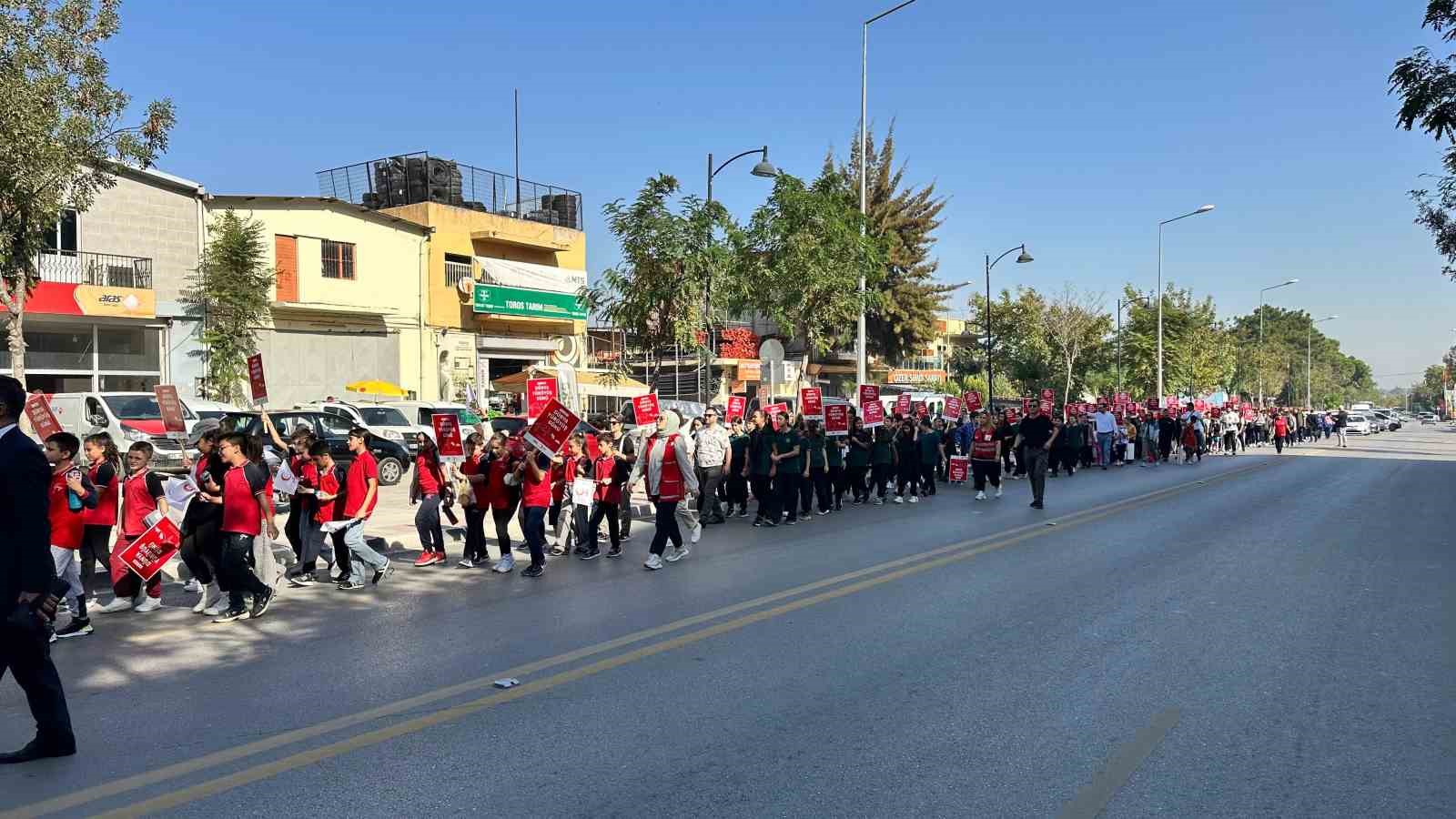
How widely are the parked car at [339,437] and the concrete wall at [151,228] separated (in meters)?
9.92

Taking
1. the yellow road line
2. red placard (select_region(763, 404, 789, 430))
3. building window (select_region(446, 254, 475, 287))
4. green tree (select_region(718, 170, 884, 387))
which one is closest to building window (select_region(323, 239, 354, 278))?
building window (select_region(446, 254, 475, 287))

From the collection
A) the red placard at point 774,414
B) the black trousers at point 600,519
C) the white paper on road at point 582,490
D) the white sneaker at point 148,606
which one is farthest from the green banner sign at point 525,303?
the white sneaker at point 148,606

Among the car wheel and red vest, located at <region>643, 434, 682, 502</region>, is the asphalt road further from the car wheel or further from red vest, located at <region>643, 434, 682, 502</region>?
the car wheel

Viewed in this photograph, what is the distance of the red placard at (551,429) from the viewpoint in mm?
10875

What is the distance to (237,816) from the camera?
14.2 ft

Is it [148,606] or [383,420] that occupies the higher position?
[383,420]

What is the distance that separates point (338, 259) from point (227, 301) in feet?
15.1

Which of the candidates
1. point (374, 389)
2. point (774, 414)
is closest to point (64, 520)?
point (774, 414)

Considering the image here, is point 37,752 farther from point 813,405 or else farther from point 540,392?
point 813,405

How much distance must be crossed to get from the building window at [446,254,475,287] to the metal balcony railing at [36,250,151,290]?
9.80 meters

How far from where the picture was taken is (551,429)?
10945 millimetres

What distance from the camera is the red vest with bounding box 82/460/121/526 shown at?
8891 mm

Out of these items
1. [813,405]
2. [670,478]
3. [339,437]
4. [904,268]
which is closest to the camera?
[670,478]

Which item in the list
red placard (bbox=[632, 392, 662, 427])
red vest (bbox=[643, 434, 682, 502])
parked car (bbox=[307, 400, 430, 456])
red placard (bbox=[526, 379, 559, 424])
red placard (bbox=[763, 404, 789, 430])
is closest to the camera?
red vest (bbox=[643, 434, 682, 502])
